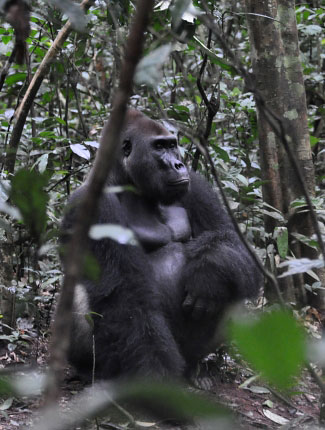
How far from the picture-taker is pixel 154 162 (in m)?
Answer: 3.49

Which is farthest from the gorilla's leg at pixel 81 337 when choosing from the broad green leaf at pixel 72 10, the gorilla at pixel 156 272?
the broad green leaf at pixel 72 10

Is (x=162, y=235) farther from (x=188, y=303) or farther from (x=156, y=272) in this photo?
(x=188, y=303)

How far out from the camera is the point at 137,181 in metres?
3.51

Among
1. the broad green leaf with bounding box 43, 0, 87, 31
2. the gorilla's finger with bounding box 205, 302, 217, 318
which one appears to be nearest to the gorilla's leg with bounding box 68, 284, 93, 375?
the gorilla's finger with bounding box 205, 302, 217, 318

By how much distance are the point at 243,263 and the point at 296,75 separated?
1630mm

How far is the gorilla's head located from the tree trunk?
0.99 metres

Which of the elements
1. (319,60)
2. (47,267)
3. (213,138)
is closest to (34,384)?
(47,267)

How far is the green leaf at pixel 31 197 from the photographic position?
0.89 meters

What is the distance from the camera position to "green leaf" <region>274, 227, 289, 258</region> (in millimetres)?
3777

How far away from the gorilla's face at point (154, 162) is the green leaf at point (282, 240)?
80 cm

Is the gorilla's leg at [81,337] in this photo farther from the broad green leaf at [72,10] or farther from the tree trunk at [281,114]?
the broad green leaf at [72,10]

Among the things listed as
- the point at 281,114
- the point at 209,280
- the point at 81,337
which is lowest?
the point at 81,337

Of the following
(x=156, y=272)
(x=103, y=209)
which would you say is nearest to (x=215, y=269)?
(x=156, y=272)

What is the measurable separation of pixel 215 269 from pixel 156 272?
1.13 feet
